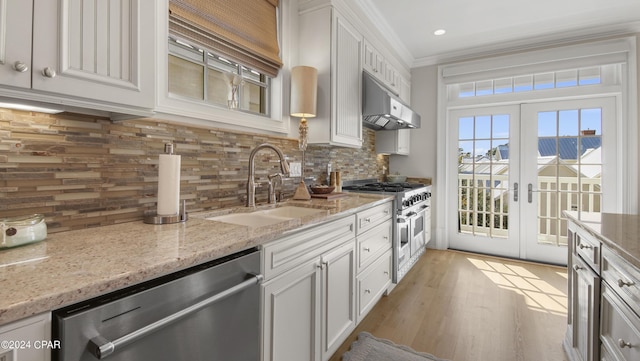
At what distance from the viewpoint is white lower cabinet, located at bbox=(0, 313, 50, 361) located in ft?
1.80

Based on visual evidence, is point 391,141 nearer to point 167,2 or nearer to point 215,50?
point 215,50

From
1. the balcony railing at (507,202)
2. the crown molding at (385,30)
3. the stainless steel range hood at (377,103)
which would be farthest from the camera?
the balcony railing at (507,202)

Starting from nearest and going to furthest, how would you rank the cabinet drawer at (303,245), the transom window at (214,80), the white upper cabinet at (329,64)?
the cabinet drawer at (303,245) → the transom window at (214,80) → the white upper cabinet at (329,64)

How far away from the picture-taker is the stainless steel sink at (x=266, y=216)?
5.57 ft

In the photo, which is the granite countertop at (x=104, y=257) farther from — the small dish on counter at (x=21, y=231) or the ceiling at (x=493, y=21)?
the ceiling at (x=493, y=21)

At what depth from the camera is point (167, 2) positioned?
4.64 ft

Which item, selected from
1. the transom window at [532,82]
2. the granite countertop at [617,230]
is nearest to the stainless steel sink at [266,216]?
the granite countertop at [617,230]

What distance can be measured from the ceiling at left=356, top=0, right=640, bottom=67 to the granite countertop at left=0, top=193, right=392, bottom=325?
2555mm

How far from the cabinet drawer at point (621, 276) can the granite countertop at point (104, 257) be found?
4.03 feet

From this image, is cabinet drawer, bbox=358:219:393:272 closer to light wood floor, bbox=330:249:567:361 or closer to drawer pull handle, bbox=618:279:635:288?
light wood floor, bbox=330:249:567:361

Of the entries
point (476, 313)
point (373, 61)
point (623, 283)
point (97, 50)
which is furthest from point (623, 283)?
point (373, 61)

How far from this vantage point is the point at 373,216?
2.28m

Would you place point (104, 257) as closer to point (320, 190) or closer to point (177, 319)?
point (177, 319)

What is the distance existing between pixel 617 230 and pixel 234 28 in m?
2.28
